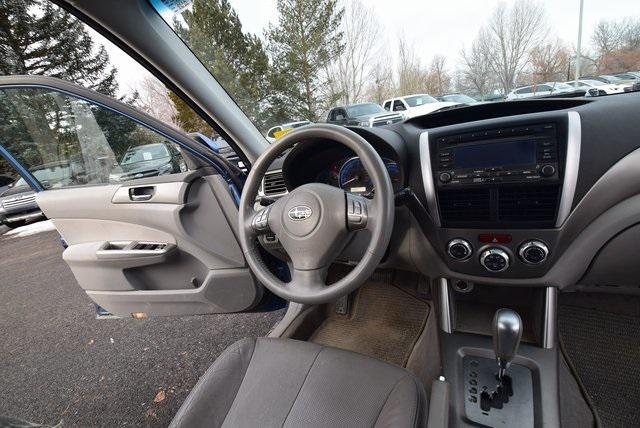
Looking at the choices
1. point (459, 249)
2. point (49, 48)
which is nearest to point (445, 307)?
point (459, 249)

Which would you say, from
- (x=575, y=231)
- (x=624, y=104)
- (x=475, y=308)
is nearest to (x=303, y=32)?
Result: (x=624, y=104)

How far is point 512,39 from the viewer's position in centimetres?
143

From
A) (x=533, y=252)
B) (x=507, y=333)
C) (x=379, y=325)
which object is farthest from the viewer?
(x=379, y=325)

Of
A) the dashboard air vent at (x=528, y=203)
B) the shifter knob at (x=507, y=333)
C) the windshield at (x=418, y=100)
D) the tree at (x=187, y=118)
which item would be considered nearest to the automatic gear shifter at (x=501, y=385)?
the shifter knob at (x=507, y=333)

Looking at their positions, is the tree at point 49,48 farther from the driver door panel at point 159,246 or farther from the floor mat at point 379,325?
the floor mat at point 379,325

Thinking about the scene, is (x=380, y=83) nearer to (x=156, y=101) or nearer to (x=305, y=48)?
(x=305, y=48)

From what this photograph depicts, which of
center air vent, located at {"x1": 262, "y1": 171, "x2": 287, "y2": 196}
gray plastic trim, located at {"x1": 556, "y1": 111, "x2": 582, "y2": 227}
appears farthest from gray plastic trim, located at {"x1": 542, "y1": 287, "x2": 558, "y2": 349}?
center air vent, located at {"x1": 262, "y1": 171, "x2": 287, "y2": 196}

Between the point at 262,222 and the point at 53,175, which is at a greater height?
the point at 53,175

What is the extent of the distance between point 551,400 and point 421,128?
1206 mm

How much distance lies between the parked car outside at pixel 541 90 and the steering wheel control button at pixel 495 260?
2.14 feet

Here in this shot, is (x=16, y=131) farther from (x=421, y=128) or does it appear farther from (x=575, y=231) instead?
(x=575, y=231)

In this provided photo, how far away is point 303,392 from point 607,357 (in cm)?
146

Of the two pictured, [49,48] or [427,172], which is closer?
[427,172]

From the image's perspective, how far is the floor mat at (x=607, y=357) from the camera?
146 cm
